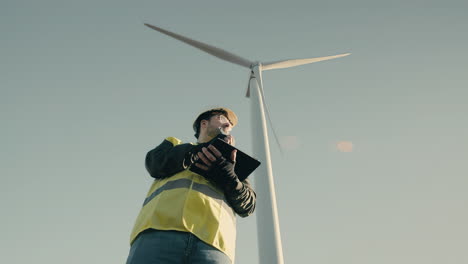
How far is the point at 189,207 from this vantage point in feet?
11.8

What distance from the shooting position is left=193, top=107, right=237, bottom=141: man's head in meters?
4.66

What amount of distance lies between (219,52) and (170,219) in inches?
573

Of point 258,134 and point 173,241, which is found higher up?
point 258,134

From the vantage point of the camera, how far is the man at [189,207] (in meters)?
3.30

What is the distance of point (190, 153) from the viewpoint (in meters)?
3.82

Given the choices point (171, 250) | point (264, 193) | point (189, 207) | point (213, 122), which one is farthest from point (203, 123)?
point (264, 193)

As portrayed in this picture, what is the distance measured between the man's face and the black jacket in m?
0.68

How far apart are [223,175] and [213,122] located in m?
1.11

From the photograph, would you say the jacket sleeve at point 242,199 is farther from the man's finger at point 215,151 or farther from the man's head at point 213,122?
the man's head at point 213,122

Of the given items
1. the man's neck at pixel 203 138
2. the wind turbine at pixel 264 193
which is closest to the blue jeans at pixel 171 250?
the man's neck at pixel 203 138

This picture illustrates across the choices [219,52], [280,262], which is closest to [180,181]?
[280,262]

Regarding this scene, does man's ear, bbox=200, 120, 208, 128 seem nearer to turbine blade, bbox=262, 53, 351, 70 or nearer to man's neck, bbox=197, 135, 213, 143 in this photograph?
man's neck, bbox=197, 135, 213, 143

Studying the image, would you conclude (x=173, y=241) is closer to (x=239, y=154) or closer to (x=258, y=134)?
(x=239, y=154)

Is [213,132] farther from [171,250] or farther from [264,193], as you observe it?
[264,193]
